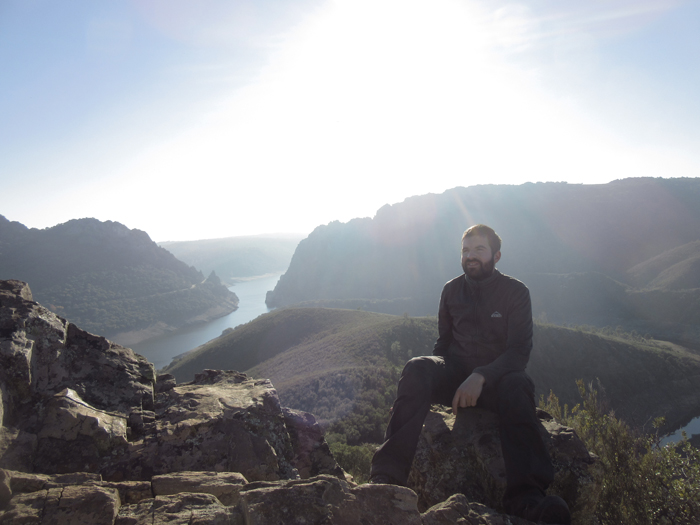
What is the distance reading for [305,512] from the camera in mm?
1956

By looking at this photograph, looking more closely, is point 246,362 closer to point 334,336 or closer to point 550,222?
point 334,336

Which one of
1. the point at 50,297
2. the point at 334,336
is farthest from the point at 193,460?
the point at 50,297

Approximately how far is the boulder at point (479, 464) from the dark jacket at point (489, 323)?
0.55 metres

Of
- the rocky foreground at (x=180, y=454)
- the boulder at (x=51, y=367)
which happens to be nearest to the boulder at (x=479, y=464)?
the rocky foreground at (x=180, y=454)

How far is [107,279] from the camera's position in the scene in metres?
98.0

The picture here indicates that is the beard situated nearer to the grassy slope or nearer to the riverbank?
the grassy slope

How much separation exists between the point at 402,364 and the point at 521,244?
84.7 metres

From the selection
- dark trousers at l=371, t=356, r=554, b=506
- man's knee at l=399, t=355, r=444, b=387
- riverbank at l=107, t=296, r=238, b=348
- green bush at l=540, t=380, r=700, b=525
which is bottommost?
riverbank at l=107, t=296, r=238, b=348

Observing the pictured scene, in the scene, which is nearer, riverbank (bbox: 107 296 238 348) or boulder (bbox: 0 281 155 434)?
boulder (bbox: 0 281 155 434)

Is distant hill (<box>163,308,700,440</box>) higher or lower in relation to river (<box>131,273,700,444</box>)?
higher

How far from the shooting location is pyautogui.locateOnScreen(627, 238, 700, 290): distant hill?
71.4 metres

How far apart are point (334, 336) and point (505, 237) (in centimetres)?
7972

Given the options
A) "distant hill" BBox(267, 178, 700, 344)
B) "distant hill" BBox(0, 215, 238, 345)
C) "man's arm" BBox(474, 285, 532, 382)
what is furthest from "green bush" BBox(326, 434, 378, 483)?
"distant hill" BBox(0, 215, 238, 345)

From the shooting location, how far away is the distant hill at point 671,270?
234 feet
